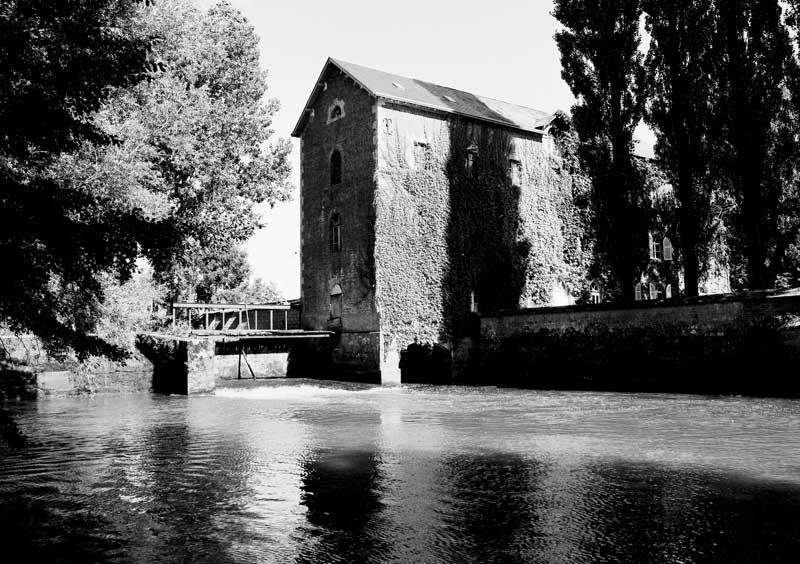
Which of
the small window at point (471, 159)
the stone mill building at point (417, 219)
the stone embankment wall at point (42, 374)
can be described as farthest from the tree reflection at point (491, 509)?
the small window at point (471, 159)

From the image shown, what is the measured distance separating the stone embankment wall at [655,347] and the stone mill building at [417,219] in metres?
2.60

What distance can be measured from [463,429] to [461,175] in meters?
18.0

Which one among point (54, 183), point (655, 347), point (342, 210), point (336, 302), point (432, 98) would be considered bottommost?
point (655, 347)

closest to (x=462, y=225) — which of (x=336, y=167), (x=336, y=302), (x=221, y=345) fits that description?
(x=336, y=167)

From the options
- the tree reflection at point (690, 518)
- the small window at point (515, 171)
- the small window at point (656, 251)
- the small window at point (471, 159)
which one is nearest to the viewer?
the tree reflection at point (690, 518)

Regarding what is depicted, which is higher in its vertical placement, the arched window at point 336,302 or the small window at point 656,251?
the small window at point 656,251

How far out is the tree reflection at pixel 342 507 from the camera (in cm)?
520

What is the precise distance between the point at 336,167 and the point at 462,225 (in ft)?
19.0

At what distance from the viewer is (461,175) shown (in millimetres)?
29422

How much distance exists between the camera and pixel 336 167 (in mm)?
29719

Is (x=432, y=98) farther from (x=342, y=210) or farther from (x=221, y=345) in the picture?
(x=221, y=345)

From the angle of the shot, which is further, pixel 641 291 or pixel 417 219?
pixel 641 291

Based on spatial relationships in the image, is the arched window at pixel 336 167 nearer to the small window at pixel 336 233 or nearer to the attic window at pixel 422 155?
the small window at pixel 336 233

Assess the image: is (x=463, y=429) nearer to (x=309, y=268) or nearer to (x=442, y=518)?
(x=442, y=518)
